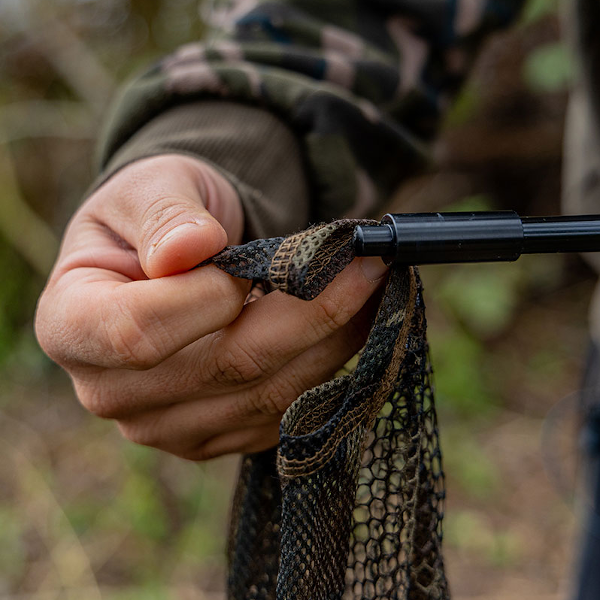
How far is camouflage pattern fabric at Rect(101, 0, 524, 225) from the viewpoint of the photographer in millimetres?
1161

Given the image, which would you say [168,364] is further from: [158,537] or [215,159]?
[158,537]

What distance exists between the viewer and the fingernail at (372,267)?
0.69 meters

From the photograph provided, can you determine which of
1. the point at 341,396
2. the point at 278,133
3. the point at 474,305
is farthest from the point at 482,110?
the point at 341,396

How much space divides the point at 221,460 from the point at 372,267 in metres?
2.24

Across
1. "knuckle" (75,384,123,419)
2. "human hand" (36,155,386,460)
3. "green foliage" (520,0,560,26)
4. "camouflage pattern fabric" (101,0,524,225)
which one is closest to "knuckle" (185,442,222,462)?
"human hand" (36,155,386,460)

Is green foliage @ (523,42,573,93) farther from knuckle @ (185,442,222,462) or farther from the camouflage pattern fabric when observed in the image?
knuckle @ (185,442,222,462)

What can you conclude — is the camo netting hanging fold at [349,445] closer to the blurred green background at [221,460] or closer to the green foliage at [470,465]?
the blurred green background at [221,460]

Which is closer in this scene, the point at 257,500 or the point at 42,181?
the point at 257,500

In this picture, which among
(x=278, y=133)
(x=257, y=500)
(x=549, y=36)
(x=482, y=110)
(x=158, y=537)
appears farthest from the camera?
(x=482, y=110)

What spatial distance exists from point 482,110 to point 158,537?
2809mm

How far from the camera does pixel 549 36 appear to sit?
10.0ft

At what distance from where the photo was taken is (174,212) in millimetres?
722

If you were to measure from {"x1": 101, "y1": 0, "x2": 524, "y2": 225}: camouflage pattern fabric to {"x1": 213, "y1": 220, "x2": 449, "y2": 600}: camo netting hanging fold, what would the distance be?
22.4 inches

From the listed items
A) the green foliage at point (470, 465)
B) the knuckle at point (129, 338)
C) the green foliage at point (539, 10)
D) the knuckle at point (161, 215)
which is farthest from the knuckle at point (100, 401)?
the green foliage at point (539, 10)
